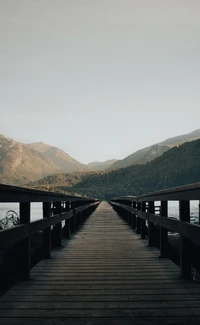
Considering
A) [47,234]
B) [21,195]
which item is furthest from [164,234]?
[21,195]

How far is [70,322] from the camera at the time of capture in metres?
3.26

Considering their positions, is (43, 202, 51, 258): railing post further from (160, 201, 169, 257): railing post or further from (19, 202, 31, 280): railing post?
(160, 201, 169, 257): railing post

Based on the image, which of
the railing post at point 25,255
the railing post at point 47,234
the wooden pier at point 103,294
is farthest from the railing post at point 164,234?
the railing post at point 25,255

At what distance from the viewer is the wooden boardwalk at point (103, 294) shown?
3371mm

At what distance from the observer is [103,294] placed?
4.14m

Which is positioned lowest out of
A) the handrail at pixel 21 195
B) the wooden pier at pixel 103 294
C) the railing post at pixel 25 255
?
the wooden pier at pixel 103 294

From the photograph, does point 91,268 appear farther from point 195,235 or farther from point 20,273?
point 195,235

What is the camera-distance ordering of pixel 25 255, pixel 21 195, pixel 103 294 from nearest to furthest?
pixel 103 294
pixel 21 195
pixel 25 255

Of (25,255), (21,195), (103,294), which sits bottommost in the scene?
(103,294)

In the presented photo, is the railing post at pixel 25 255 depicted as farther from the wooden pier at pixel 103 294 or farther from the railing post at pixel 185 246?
the railing post at pixel 185 246

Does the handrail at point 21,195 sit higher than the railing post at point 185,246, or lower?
higher

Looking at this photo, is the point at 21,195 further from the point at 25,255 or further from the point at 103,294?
the point at 103,294

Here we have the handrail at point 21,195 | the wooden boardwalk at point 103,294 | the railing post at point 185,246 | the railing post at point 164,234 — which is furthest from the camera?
the railing post at point 164,234

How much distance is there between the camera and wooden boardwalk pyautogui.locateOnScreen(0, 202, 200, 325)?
3.37 metres
